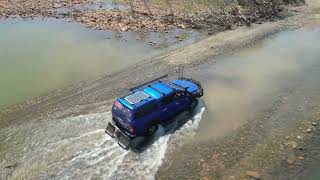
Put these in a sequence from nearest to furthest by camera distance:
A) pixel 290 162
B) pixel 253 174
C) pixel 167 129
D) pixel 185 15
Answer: pixel 253 174 < pixel 290 162 < pixel 167 129 < pixel 185 15

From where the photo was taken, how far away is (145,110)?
20.5 metres

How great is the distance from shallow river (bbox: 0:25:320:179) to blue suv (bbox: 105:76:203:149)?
712 mm

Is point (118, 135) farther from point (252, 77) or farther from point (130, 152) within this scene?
point (252, 77)

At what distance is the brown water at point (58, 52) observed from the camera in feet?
92.2

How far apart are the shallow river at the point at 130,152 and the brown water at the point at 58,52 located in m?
1.59

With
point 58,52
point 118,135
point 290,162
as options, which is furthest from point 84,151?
point 58,52

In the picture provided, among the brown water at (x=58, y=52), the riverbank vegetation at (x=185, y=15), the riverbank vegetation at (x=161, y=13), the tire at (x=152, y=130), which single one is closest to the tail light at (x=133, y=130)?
the tire at (x=152, y=130)

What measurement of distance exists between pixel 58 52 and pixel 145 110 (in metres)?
15.3

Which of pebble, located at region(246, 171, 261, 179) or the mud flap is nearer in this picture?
pebble, located at region(246, 171, 261, 179)

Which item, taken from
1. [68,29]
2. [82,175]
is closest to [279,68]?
[82,175]

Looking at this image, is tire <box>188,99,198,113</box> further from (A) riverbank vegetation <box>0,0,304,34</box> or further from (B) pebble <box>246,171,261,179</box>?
(A) riverbank vegetation <box>0,0,304,34</box>

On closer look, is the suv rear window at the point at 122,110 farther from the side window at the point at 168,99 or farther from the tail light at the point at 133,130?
the side window at the point at 168,99

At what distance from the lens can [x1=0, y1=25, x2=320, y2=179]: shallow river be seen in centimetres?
1925

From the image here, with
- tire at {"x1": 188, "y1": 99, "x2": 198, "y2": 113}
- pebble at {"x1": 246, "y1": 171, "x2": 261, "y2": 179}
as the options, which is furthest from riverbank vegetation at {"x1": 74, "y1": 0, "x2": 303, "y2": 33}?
pebble at {"x1": 246, "y1": 171, "x2": 261, "y2": 179}
